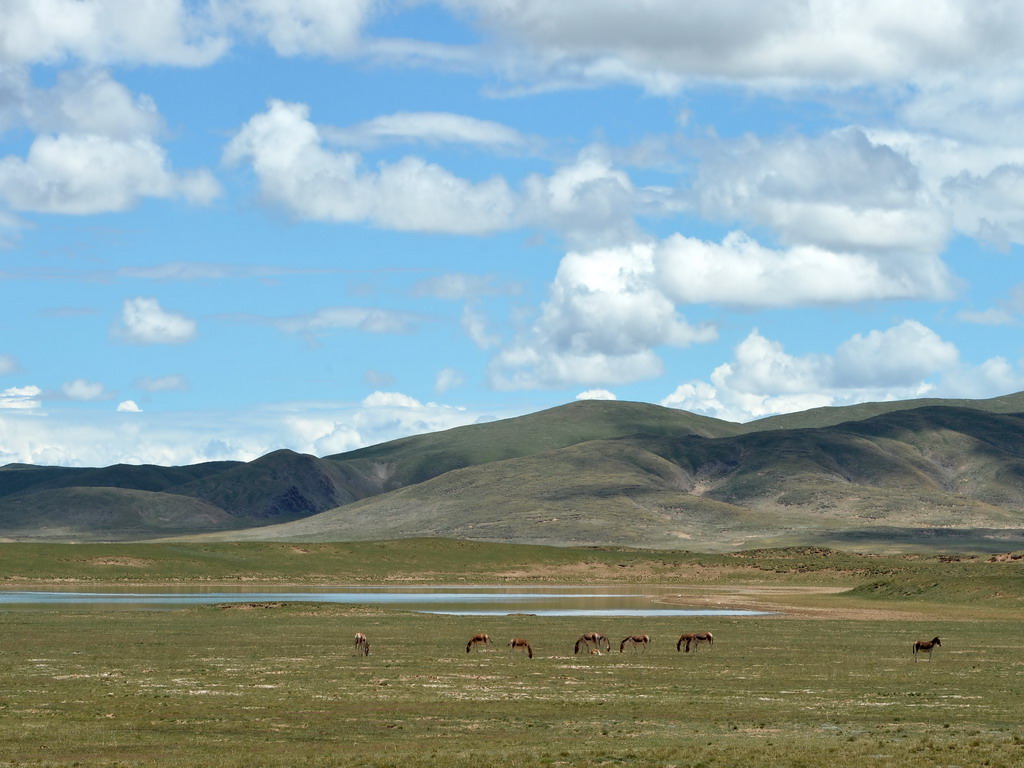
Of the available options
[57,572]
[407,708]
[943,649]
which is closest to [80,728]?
[407,708]

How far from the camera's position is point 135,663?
50.1 m

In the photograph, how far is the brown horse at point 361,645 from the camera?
5412 centimetres

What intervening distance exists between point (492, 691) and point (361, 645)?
15724 mm

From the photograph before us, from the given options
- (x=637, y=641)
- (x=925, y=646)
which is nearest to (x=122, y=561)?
(x=637, y=641)

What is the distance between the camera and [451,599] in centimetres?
10594

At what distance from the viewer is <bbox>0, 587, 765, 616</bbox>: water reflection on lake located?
3551 inches

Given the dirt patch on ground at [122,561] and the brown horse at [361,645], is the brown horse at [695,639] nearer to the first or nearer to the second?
the brown horse at [361,645]

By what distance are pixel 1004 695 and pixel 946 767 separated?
583 inches

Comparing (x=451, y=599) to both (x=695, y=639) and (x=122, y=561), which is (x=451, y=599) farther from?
(x=122, y=561)

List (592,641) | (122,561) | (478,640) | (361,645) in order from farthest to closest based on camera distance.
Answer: (122,561)
(361,645)
(592,641)
(478,640)

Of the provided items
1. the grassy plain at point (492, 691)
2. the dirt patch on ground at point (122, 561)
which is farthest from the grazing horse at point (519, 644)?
the dirt patch on ground at point (122, 561)

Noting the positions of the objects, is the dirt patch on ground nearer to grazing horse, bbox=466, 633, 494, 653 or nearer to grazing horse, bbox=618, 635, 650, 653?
grazing horse, bbox=466, 633, 494, 653

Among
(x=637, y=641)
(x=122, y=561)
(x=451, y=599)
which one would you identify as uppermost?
(x=122, y=561)

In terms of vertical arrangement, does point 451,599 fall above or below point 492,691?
below
